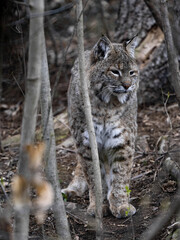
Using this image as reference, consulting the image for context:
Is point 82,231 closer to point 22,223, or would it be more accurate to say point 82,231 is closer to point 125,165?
point 125,165

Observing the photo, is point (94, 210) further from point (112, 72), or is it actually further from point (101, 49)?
point (101, 49)

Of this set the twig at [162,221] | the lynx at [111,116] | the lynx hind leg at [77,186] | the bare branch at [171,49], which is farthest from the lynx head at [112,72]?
the twig at [162,221]

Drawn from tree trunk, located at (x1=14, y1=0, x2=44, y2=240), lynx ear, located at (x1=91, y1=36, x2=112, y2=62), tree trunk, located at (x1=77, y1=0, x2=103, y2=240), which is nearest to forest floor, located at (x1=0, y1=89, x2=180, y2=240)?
tree trunk, located at (x1=77, y1=0, x2=103, y2=240)

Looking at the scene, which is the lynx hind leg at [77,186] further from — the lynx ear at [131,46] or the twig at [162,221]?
the twig at [162,221]

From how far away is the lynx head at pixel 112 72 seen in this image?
4398 mm

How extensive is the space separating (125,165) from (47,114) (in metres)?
2.00

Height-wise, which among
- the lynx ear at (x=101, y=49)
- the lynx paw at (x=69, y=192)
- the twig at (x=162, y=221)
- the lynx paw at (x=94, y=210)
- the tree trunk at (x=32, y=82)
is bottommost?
the lynx paw at (x=94, y=210)

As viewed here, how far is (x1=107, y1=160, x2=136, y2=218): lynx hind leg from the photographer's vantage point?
448cm

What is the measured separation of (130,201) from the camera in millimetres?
4660

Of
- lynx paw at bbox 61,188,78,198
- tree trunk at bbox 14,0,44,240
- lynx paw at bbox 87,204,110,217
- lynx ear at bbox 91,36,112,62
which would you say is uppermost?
lynx ear at bbox 91,36,112,62

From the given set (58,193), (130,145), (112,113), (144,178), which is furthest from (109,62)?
(58,193)

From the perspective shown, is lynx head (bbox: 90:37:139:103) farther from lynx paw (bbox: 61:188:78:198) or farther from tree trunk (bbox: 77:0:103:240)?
tree trunk (bbox: 77:0:103:240)

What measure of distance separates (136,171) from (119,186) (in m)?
0.78

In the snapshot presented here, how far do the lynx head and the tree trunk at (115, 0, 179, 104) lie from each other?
229 centimetres
